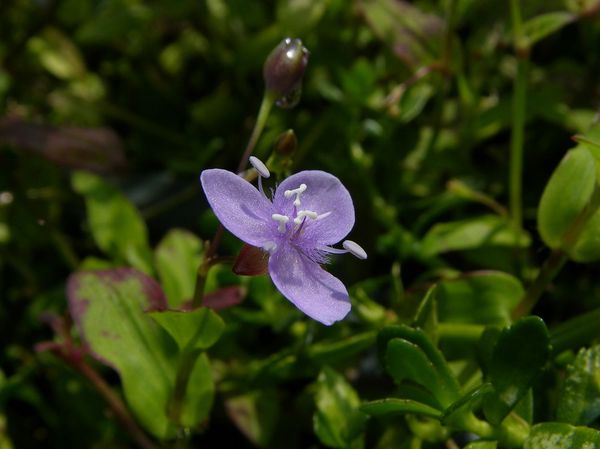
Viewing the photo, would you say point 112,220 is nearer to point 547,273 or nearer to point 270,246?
point 270,246

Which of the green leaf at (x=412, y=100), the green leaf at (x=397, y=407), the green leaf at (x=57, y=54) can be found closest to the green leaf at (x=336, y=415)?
the green leaf at (x=397, y=407)

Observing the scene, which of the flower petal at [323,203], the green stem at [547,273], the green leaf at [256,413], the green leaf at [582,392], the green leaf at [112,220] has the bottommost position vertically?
the green leaf at [256,413]

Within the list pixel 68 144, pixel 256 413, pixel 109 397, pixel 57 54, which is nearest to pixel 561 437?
pixel 256 413

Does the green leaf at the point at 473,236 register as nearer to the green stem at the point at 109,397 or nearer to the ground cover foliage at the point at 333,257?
the ground cover foliage at the point at 333,257

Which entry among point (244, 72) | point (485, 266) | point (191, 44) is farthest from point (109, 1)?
point (485, 266)

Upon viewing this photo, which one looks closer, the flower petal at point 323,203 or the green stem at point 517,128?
the flower petal at point 323,203

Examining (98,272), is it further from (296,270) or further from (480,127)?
(480,127)
